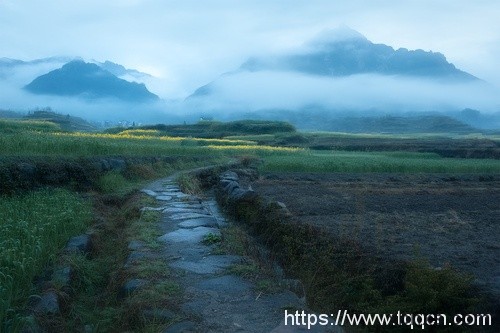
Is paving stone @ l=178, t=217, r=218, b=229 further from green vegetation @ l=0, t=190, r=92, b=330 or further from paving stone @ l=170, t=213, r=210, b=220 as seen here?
green vegetation @ l=0, t=190, r=92, b=330

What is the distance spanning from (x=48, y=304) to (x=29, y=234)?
1.89m

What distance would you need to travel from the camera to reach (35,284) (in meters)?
5.32

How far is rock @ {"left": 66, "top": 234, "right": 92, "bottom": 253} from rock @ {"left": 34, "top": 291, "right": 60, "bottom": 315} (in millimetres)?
1789

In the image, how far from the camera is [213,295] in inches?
199

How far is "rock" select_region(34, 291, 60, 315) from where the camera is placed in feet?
15.0

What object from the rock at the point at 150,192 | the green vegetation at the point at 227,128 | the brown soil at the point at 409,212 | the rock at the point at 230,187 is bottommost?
the brown soil at the point at 409,212

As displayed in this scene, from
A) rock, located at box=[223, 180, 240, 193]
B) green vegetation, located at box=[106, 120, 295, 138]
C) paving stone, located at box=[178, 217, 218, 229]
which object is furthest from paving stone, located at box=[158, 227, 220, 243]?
green vegetation, located at box=[106, 120, 295, 138]

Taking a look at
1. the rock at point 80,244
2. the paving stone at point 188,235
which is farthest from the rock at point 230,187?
the rock at point 80,244

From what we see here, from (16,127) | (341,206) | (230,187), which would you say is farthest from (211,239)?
(16,127)

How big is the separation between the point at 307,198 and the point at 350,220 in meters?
3.27

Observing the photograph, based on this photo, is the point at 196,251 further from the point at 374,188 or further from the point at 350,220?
the point at 374,188

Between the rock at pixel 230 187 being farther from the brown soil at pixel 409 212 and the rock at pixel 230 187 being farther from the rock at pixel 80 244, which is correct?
the rock at pixel 80 244

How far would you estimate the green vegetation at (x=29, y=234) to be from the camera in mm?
4932

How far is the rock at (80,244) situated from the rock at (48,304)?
5.87 feet
